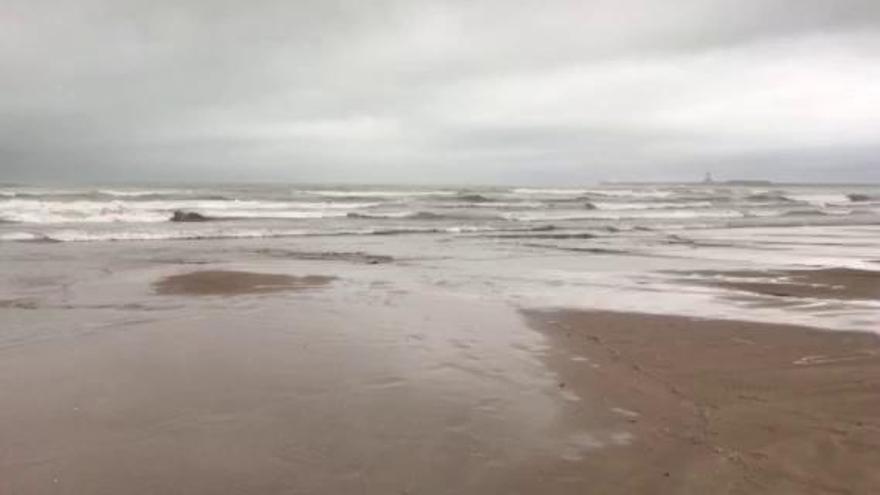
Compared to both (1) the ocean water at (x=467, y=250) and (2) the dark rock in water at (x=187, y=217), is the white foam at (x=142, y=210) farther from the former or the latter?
(2) the dark rock in water at (x=187, y=217)

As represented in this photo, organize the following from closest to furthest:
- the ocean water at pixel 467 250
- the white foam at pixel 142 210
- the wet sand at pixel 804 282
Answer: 1. the ocean water at pixel 467 250
2. the wet sand at pixel 804 282
3. the white foam at pixel 142 210

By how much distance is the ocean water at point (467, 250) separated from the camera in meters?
10.7

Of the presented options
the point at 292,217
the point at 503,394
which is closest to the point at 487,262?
the point at 503,394

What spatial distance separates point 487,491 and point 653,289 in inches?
335

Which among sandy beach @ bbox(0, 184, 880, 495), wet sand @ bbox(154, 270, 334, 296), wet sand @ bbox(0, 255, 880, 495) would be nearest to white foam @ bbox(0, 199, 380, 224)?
sandy beach @ bbox(0, 184, 880, 495)

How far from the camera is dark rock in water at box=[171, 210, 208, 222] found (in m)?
30.3

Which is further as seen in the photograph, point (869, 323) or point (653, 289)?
point (653, 289)

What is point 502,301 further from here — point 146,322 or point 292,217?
point 292,217

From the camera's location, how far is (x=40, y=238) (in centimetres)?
2108

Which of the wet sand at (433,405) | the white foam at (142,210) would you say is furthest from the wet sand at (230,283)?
the white foam at (142,210)

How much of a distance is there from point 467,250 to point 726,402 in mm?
13802

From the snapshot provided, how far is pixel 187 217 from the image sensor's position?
1217 inches

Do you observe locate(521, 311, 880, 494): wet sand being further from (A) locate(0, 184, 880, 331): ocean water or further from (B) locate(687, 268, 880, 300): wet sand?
(B) locate(687, 268, 880, 300): wet sand

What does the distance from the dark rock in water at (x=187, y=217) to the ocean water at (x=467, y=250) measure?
42 cm
